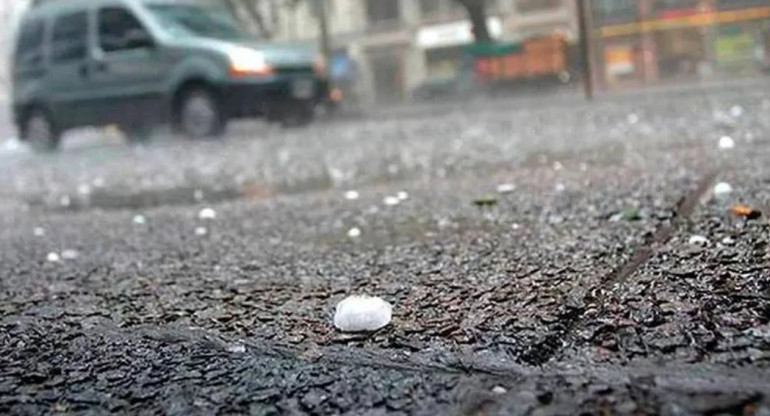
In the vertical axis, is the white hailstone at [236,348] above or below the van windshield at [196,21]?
below

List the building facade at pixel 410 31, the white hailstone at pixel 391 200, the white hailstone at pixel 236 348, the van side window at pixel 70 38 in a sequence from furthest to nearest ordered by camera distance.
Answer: the building facade at pixel 410 31 → the van side window at pixel 70 38 → the white hailstone at pixel 391 200 → the white hailstone at pixel 236 348

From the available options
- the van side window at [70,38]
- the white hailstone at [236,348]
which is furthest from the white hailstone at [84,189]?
the van side window at [70,38]

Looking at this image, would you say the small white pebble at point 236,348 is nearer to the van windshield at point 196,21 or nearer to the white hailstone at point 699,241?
the white hailstone at point 699,241

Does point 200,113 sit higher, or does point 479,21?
point 479,21

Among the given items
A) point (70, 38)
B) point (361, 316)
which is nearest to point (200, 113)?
point (70, 38)

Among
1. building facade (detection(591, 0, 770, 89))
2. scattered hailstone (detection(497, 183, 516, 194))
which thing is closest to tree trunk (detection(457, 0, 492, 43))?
building facade (detection(591, 0, 770, 89))

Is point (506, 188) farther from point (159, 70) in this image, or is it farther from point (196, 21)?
point (196, 21)

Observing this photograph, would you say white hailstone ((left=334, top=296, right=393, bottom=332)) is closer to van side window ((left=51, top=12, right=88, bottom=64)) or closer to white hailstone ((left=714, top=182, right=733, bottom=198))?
white hailstone ((left=714, top=182, right=733, bottom=198))
